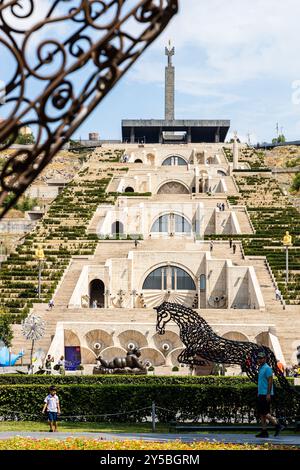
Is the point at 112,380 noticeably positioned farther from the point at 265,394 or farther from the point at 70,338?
the point at 70,338

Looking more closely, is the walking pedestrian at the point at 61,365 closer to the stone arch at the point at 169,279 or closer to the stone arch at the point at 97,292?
the stone arch at the point at 97,292

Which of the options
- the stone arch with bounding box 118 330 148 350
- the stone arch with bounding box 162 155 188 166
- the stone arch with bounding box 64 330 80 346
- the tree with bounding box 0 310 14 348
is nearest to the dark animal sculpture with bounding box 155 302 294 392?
the stone arch with bounding box 118 330 148 350

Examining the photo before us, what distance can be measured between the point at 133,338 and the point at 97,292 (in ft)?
40.3

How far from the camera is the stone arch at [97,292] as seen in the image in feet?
A: 144

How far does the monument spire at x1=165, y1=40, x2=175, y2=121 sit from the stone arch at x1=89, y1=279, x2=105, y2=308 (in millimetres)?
51953

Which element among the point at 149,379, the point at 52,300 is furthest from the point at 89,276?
the point at 149,379

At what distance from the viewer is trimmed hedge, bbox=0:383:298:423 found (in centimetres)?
1738

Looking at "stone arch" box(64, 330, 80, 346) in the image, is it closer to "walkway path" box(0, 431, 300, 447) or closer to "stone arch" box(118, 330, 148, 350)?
"stone arch" box(118, 330, 148, 350)

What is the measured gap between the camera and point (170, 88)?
93750 millimetres

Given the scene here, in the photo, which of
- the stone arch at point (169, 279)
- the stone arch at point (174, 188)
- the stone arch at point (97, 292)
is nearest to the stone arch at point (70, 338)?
the stone arch at point (97, 292)

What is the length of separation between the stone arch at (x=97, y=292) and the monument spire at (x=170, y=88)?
170 feet

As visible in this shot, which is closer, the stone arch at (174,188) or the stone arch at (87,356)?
the stone arch at (87,356)

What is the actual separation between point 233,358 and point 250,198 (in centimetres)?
4553

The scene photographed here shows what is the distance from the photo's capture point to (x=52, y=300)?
122 feet
